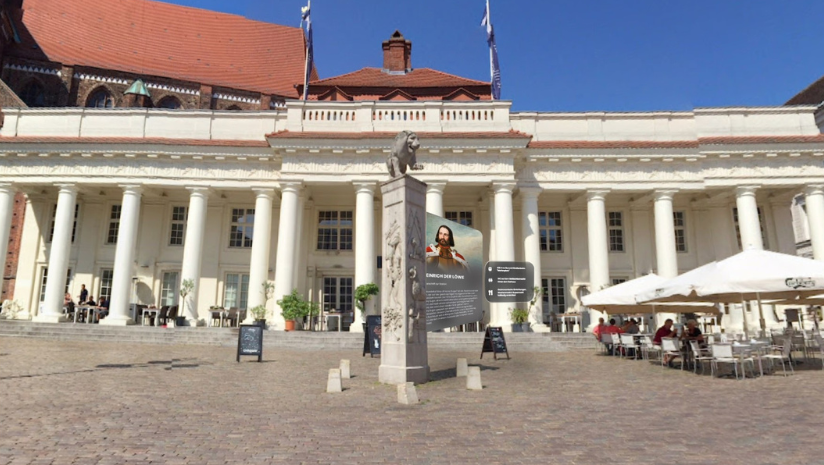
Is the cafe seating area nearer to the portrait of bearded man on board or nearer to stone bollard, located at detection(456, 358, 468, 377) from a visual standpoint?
stone bollard, located at detection(456, 358, 468, 377)

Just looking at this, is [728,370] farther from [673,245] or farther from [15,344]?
[15,344]

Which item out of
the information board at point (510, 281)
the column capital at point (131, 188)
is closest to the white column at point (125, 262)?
the column capital at point (131, 188)

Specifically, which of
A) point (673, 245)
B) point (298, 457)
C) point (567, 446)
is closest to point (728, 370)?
point (567, 446)

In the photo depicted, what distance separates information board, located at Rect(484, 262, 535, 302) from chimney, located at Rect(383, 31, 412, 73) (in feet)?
66.1

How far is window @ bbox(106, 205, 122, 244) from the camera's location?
82.7ft

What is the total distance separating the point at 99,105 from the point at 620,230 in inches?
1438

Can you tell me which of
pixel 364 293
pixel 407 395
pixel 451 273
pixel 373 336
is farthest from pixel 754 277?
pixel 364 293

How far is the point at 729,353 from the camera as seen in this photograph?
31.8 ft

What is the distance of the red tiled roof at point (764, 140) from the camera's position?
21.7m

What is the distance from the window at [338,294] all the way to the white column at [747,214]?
1818 centimetres

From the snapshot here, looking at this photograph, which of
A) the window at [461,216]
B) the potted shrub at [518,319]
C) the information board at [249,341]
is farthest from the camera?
the window at [461,216]

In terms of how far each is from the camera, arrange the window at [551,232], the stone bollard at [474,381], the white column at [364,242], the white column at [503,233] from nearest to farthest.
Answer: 1. the stone bollard at [474,381]
2. the white column at [503,233]
3. the white column at [364,242]
4. the window at [551,232]

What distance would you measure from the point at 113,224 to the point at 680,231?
29201 mm

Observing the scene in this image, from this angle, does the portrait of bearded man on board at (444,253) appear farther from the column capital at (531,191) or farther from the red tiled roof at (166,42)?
the red tiled roof at (166,42)
